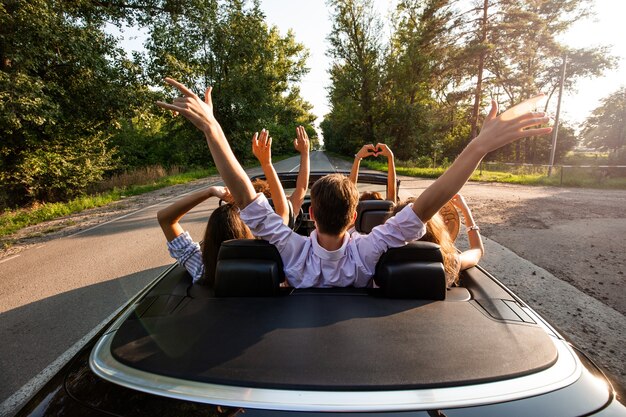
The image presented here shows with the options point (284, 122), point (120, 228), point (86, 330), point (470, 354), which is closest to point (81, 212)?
point (120, 228)

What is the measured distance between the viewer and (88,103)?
36.3 feet

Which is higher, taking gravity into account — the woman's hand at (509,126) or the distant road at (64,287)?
the woman's hand at (509,126)

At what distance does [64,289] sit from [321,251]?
412 centimetres

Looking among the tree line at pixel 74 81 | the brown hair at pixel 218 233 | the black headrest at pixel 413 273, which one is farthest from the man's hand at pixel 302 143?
the tree line at pixel 74 81

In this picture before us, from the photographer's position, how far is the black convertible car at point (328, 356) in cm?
99

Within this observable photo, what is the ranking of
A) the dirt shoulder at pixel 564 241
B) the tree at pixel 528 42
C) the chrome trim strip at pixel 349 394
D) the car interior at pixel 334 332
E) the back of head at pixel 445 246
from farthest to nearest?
the tree at pixel 528 42, the dirt shoulder at pixel 564 241, the back of head at pixel 445 246, the car interior at pixel 334 332, the chrome trim strip at pixel 349 394

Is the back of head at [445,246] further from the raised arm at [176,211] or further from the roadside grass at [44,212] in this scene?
the roadside grass at [44,212]

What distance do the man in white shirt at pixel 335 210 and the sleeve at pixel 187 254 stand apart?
731mm

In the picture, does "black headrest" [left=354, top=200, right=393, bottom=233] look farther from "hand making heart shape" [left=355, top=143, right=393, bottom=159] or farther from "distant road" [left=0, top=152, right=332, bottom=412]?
"distant road" [left=0, top=152, right=332, bottom=412]

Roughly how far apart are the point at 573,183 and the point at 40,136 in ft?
74.3

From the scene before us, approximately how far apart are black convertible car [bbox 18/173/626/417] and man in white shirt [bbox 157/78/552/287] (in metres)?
0.12

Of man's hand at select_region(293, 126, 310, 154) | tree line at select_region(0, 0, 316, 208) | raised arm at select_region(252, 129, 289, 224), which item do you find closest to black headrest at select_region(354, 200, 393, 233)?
man's hand at select_region(293, 126, 310, 154)

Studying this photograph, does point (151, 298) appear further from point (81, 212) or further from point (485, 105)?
point (485, 105)

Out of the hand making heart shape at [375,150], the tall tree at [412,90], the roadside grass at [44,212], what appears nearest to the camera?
the hand making heart shape at [375,150]
